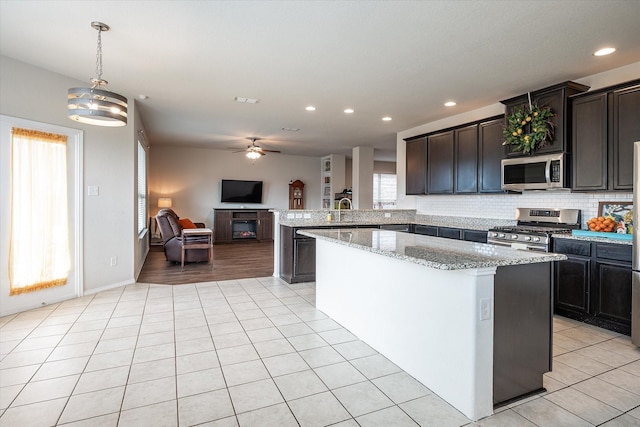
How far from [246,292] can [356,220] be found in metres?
2.41

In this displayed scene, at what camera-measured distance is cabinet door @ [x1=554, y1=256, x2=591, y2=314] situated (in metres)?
3.40

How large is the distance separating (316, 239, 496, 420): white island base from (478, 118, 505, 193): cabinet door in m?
2.79

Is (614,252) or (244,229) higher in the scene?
(614,252)

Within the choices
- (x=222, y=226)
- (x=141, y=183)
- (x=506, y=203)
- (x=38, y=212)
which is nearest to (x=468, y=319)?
(x=506, y=203)

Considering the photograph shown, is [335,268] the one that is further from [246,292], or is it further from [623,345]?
[623,345]

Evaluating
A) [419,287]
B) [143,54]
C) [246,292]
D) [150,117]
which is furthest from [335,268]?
[150,117]

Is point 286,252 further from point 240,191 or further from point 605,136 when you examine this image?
point 240,191

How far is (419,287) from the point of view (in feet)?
7.57

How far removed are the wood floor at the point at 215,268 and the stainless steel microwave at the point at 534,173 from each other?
383 cm

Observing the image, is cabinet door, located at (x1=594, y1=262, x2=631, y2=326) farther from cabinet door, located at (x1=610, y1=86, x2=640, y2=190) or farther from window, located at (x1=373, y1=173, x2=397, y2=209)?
window, located at (x1=373, y1=173, x2=397, y2=209)

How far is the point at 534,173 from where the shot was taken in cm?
412

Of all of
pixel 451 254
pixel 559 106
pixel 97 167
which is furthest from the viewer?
pixel 97 167

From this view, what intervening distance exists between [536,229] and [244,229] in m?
7.96

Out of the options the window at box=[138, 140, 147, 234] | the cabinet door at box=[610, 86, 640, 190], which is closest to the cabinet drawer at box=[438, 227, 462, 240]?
the cabinet door at box=[610, 86, 640, 190]
